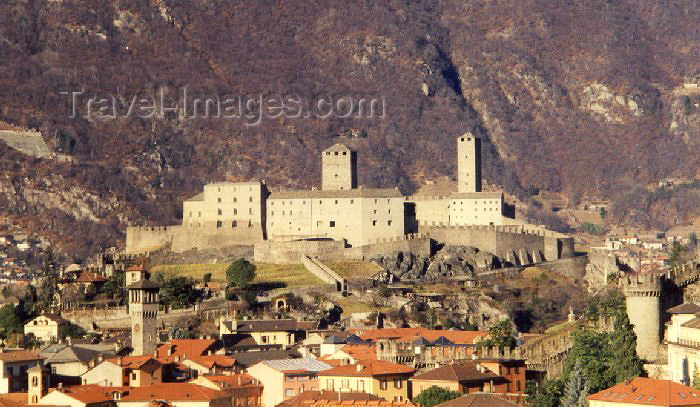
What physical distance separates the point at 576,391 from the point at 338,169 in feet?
236

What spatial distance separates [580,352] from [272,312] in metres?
40.0

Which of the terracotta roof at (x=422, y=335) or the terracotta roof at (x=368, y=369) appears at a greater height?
the terracotta roof at (x=422, y=335)

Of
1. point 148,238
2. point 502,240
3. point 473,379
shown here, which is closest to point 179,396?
point 473,379

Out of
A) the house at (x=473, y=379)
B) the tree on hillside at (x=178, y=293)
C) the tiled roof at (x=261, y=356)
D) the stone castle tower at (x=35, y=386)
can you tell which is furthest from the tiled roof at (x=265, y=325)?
the house at (x=473, y=379)

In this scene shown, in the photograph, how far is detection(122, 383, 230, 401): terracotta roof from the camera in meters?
96.8

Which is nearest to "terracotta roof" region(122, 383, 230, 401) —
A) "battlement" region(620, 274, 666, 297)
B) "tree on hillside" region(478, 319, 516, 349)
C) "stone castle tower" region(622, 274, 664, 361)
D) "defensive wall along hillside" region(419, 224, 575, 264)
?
"tree on hillside" region(478, 319, 516, 349)

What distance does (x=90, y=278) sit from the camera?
14975 centimetres

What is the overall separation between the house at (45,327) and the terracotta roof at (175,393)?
111 feet

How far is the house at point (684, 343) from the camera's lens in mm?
95438

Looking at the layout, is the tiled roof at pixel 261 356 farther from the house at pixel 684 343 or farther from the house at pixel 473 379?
the house at pixel 684 343

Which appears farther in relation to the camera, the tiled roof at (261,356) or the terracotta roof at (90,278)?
the terracotta roof at (90,278)

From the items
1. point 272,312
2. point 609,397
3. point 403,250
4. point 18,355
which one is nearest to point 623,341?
point 609,397

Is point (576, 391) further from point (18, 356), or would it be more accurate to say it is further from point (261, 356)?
point (18, 356)

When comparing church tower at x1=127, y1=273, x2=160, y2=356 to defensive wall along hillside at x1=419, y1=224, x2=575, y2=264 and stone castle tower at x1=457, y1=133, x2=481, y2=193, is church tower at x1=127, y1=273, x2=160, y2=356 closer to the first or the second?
defensive wall along hillside at x1=419, y1=224, x2=575, y2=264
